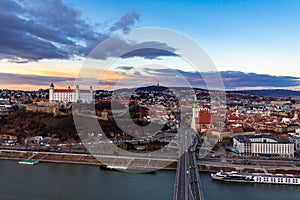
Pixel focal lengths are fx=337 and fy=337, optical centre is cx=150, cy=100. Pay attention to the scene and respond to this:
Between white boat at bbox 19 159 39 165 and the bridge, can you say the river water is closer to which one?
the bridge

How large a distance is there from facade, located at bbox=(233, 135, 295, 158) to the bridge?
115cm

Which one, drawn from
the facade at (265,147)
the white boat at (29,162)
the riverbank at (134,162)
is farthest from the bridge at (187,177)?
the white boat at (29,162)

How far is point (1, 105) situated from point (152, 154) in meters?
8.38

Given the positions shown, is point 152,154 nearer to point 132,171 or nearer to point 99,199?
point 132,171

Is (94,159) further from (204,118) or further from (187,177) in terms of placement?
(204,118)

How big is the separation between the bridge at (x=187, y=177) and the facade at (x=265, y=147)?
115 cm

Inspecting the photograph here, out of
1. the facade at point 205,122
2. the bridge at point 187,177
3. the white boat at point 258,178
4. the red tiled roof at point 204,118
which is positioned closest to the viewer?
the bridge at point 187,177

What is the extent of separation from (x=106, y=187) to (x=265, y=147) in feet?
13.9

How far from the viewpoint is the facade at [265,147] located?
24.6ft

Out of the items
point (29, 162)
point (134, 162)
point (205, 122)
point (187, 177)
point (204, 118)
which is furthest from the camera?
point (204, 118)

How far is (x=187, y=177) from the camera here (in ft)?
15.9

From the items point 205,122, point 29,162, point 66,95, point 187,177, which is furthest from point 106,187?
point 66,95

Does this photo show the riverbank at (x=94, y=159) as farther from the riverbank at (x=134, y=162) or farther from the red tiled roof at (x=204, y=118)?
the red tiled roof at (x=204, y=118)

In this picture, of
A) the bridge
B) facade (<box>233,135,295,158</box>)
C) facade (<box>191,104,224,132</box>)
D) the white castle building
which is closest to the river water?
the bridge
